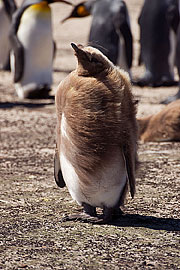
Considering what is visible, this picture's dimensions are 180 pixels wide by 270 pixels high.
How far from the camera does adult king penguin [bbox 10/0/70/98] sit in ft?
33.0

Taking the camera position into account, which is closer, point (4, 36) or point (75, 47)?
point (75, 47)

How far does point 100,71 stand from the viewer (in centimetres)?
337

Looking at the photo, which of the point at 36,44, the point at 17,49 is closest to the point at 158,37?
the point at 36,44

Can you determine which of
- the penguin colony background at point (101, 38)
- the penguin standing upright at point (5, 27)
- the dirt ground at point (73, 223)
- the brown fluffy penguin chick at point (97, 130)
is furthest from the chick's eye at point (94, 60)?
the penguin standing upright at point (5, 27)

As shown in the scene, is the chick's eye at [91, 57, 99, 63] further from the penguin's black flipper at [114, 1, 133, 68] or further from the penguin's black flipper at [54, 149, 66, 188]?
the penguin's black flipper at [114, 1, 133, 68]

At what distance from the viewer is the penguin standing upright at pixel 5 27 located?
1366 centimetres

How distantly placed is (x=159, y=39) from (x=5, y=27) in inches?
147

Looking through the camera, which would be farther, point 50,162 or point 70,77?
point 50,162

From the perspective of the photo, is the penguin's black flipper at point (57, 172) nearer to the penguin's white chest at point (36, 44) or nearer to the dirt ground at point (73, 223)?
the dirt ground at point (73, 223)

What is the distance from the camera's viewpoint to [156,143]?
6668 mm

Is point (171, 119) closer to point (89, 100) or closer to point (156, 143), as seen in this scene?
point (156, 143)

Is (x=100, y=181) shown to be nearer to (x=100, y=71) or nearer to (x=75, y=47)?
(x=100, y=71)

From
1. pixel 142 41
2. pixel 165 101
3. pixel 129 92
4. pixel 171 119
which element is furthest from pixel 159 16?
pixel 129 92

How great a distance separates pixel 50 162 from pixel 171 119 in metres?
1.79
